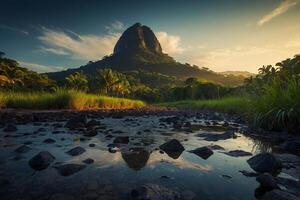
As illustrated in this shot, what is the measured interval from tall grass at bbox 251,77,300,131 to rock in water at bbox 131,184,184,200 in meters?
6.41

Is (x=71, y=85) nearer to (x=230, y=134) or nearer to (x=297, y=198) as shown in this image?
(x=230, y=134)

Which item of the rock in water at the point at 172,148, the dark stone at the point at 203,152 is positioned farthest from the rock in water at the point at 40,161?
the dark stone at the point at 203,152

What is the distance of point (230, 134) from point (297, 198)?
5.83 metres

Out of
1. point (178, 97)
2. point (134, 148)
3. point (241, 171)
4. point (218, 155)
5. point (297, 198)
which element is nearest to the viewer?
point (297, 198)

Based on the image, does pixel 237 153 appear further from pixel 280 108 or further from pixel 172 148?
pixel 280 108

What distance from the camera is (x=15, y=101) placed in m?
19.5

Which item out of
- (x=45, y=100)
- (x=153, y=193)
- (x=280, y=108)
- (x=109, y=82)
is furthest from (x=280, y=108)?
(x=109, y=82)

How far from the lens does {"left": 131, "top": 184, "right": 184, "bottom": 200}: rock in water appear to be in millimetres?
3034

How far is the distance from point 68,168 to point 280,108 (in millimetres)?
7630

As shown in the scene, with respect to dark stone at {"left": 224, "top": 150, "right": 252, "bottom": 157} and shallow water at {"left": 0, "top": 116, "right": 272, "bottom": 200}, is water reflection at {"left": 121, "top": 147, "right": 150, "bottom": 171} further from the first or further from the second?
dark stone at {"left": 224, "top": 150, "right": 252, "bottom": 157}

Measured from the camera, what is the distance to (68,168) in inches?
162

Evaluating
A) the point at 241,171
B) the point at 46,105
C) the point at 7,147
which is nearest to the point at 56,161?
the point at 7,147

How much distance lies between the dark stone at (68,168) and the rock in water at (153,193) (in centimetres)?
132

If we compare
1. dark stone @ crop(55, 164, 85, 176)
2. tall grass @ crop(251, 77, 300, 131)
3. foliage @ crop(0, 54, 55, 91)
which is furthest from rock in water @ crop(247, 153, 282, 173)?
foliage @ crop(0, 54, 55, 91)
